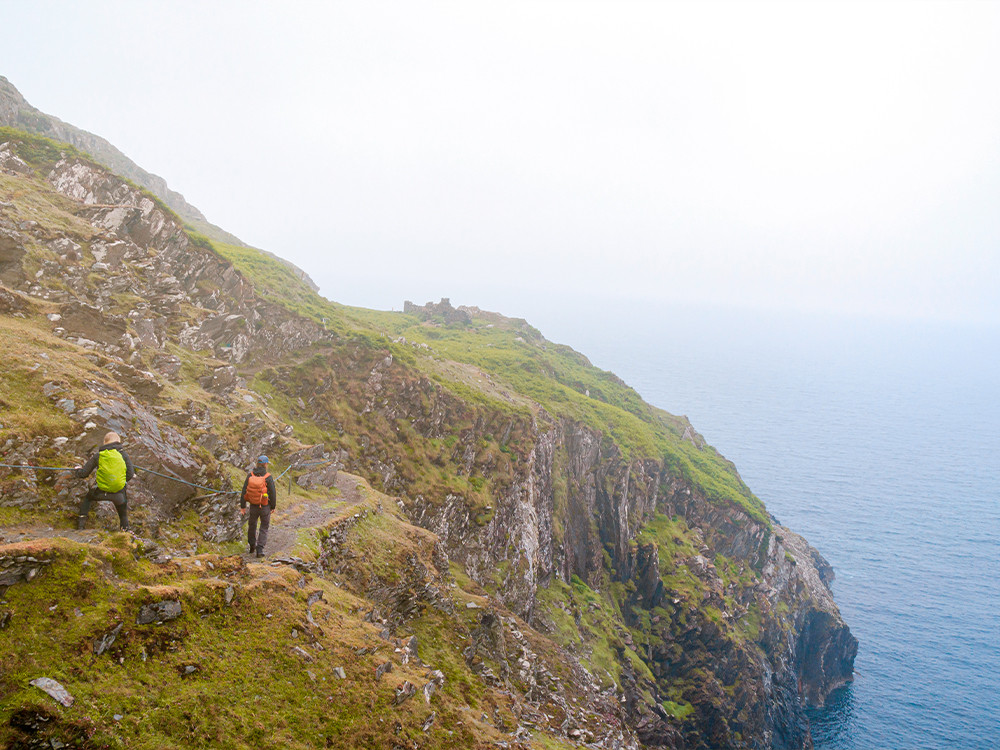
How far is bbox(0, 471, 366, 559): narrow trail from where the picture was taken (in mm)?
11922

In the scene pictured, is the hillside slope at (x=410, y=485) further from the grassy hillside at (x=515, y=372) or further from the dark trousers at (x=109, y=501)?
the grassy hillside at (x=515, y=372)

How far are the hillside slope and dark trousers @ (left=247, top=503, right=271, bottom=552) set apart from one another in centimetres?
98

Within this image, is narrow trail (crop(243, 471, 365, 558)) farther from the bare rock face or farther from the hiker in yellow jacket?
the bare rock face

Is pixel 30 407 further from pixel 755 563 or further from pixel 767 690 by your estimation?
pixel 755 563

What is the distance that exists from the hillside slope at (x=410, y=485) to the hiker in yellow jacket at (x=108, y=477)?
2.26 ft

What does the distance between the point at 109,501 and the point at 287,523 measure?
8.79 m

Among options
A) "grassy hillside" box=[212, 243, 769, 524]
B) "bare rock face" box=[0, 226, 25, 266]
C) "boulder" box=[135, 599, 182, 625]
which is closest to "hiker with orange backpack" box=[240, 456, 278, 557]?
"boulder" box=[135, 599, 182, 625]

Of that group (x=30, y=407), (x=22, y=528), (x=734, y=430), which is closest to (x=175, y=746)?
(x=22, y=528)

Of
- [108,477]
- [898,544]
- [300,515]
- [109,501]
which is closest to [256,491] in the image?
[109,501]

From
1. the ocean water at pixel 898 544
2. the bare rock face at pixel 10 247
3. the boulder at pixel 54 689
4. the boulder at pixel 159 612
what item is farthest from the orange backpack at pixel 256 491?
the ocean water at pixel 898 544

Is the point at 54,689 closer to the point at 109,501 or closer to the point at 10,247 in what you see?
the point at 109,501

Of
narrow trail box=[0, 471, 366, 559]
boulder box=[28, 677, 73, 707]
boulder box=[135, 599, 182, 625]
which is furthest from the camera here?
narrow trail box=[0, 471, 366, 559]

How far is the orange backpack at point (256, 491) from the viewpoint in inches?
655

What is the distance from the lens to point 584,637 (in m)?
40.8
